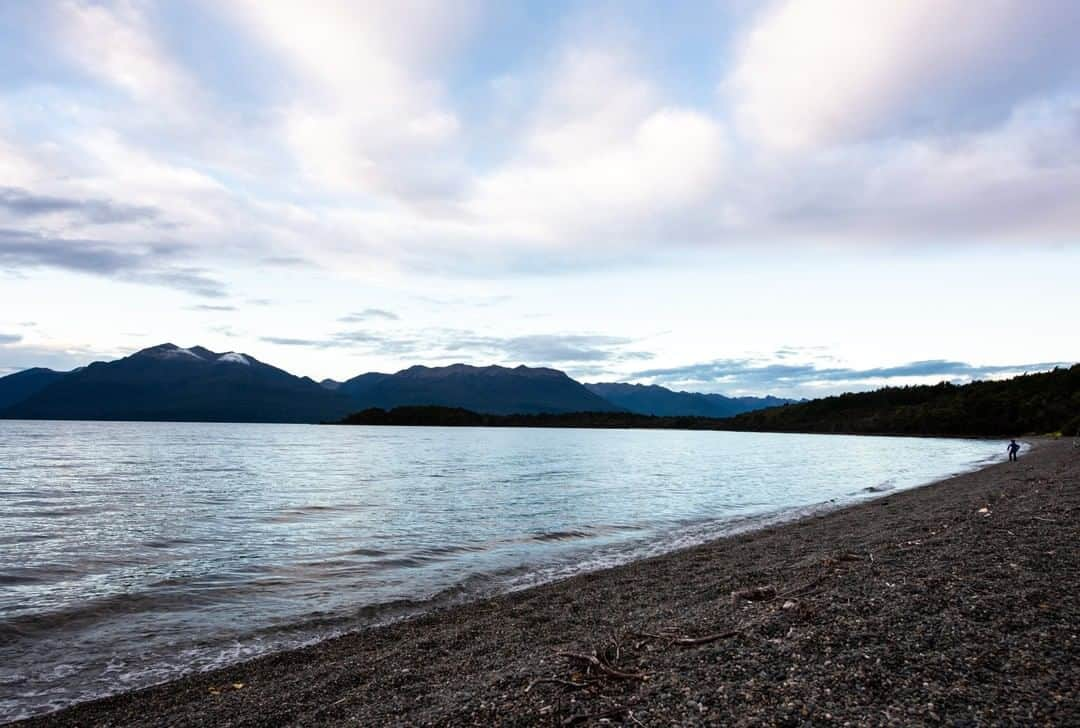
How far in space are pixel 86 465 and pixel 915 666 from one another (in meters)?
73.5

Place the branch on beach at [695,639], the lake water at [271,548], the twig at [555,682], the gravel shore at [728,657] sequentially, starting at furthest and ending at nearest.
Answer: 1. the lake water at [271,548]
2. the branch on beach at [695,639]
3. the twig at [555,682]
4. the gravel shore at [728,657]

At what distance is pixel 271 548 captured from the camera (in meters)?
23.2

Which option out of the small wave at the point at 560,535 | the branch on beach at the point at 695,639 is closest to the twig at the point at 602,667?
the branch on beach at the point at 695,639

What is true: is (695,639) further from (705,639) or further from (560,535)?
(560,535)

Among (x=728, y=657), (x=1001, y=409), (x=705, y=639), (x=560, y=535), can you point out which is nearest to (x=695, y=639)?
(x=705, y=639)

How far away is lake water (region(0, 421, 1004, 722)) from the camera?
1308 centimetres

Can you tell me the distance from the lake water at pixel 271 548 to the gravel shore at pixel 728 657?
6.97ft

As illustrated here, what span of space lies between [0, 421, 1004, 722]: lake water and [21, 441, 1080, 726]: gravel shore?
212cm

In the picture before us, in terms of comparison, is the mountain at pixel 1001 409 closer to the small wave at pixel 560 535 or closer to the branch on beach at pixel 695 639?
the small wave at pixel 560 535

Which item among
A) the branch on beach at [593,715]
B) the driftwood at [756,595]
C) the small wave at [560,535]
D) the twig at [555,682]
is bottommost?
the small wave at [560,535]

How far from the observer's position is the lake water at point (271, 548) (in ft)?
42.9

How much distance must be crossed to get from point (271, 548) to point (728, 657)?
64.3 ft

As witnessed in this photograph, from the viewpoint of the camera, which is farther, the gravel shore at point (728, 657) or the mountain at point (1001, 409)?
the mountain at point (1001, 409)

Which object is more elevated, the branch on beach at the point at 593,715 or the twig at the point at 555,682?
the branch on beach at the point at 593,715
